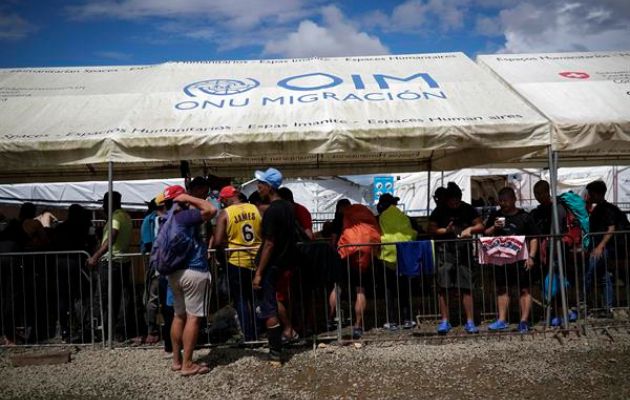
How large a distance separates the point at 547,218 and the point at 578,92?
1811 millimetres

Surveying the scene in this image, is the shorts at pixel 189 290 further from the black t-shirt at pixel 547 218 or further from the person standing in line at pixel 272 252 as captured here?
the black t-shirt at pixel 547 218

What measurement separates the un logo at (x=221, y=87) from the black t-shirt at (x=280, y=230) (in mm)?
2622

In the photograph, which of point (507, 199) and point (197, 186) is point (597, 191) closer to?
point (507, 199)

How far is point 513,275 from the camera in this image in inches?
264

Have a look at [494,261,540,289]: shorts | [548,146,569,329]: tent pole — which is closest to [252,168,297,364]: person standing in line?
[494,261,540,289]: shorts

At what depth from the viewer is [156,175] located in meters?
10.8

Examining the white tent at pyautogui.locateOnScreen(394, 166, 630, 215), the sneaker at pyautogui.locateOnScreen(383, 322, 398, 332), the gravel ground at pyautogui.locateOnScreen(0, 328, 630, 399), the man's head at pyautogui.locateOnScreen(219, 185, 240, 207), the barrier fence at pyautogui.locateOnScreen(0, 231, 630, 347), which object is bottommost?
the gravel ground at pyautogui.locateOnScreen(0, 328, 630, 399)

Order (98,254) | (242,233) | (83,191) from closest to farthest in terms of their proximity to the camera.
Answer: (242,233), (98,254), (83,191)

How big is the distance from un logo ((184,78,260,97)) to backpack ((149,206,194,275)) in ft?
9.16

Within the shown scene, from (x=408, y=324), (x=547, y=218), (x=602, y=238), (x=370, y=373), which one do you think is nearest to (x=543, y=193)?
(x=547, y=218)

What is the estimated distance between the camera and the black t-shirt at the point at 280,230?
5.41 metres

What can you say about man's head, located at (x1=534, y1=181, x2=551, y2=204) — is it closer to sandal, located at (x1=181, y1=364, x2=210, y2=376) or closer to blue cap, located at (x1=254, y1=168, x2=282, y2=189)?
blue cap, located at (x1=254, y1=168, x2=282, y2=189)

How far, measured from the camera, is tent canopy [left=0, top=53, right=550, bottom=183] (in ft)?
20.4

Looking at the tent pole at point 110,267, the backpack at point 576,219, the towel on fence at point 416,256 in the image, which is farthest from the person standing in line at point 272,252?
the backpack at point 576,219
